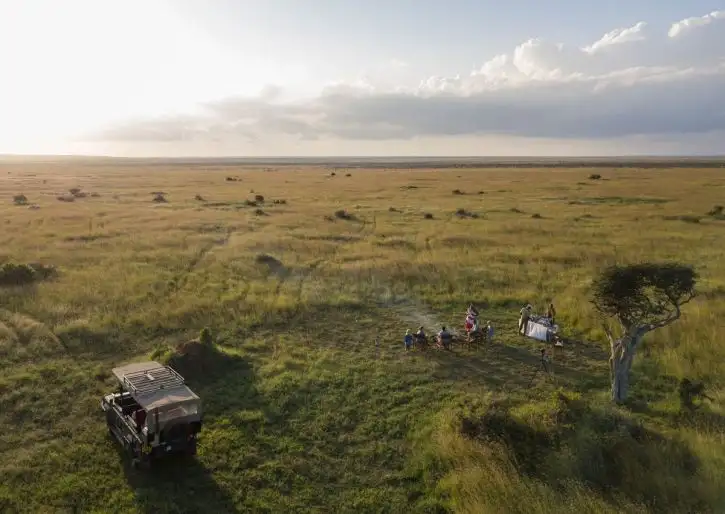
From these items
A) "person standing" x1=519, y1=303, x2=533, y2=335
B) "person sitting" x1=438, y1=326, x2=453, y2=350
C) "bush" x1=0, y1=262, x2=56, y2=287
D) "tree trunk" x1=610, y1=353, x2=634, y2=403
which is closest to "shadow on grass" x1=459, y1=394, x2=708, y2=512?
"tree trunk" x1=610, y1=353, x2=634, y2=403

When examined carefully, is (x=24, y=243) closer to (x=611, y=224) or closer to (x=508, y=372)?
(x=508, y=372)

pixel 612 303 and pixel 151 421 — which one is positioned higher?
pixel 612 303

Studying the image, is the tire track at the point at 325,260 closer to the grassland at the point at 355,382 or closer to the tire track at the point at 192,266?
the grassland at the point at 355,382

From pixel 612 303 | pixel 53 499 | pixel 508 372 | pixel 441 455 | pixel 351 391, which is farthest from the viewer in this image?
pixel 508 372

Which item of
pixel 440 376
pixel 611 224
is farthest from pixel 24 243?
pixel 611 224

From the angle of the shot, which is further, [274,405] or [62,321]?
[62,321]

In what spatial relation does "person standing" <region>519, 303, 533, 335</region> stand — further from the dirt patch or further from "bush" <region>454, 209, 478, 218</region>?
"bush" <region>454, 209, 478, 218</region>

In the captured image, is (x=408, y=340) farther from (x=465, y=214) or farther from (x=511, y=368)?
(x=465, y=214)
